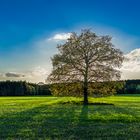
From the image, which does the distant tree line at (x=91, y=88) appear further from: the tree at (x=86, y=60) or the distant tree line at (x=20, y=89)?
the distant tree line at (x=20, y=89)

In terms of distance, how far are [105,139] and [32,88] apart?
171 meters

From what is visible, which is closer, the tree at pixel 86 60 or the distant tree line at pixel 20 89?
the tree at pixel 86 60

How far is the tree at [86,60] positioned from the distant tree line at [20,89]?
11461cm

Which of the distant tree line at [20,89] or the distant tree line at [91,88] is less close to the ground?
the distant tree line at [20,89]

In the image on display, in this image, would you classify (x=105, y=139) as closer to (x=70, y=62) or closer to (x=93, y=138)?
(x=93, y=138)

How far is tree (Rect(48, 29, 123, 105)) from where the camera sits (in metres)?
64.1

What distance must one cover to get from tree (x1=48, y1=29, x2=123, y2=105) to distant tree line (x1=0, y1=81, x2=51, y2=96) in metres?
115

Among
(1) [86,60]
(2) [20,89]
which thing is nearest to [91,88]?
(1) [86,60]

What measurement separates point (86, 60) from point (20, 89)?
128m

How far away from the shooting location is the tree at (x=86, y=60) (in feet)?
210

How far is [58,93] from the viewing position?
67000 millimetres

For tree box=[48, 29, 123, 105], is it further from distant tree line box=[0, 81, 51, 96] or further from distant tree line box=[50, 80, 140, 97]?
distant tree line box=[0, 81, 51, 96]

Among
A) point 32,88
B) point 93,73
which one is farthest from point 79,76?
point 32,88

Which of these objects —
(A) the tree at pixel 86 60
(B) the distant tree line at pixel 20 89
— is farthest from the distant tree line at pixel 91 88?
(B) the distant tree line at pixel 20 89
